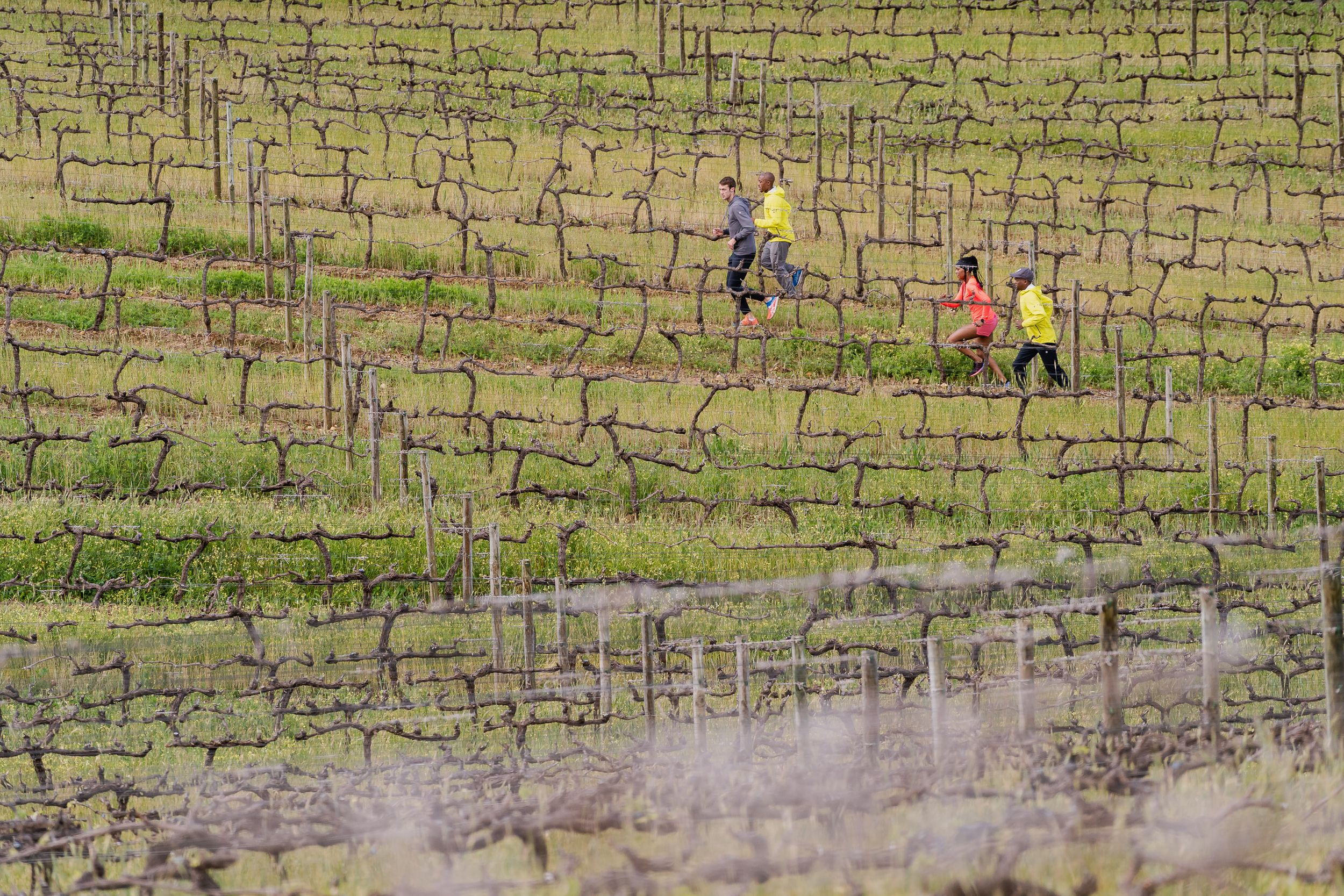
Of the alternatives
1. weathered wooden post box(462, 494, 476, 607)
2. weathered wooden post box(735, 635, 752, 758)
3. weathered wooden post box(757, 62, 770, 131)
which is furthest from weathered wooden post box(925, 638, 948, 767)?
weathered wooden post box(757, 62, 770, 131)

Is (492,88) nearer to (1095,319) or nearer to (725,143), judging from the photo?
(725,143)

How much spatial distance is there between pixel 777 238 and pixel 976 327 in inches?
107

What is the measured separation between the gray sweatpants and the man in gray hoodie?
0.57 ft

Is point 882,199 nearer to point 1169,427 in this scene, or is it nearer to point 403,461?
point 1169,427

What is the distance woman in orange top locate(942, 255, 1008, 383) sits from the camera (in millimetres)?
18281

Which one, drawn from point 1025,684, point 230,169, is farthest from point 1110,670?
point 230,169

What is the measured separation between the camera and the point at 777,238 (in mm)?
19703

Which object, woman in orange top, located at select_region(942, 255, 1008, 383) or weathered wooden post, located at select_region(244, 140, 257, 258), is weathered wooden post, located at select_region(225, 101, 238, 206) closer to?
weathered wooden post, located at select_region(244, 140, 257, 258)

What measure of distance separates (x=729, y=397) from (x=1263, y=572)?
904 centimetres

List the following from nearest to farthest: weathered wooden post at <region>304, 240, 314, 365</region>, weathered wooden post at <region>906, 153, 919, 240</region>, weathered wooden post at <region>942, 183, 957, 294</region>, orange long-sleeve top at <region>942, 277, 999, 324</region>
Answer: weathered wooden post at <region>304, 240, 314, 365</region> < orange long-sleeve top at <region>942, 277, 999, 324</region> < weathered wooden post at <region>942, 183, 957, 294</region> < weathered wooden post at <region>906, 153, 919, 240</region>

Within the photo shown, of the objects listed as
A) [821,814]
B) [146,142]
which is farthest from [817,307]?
[821,814]

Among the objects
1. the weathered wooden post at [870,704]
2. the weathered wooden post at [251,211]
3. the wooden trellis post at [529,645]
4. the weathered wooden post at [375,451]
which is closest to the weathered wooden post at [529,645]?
the wooden trellis post at [529,645]

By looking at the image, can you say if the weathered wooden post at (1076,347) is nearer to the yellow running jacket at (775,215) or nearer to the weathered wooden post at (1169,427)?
the weathered wooden post at (1169,427)

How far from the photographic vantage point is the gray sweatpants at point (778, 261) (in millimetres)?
19641
